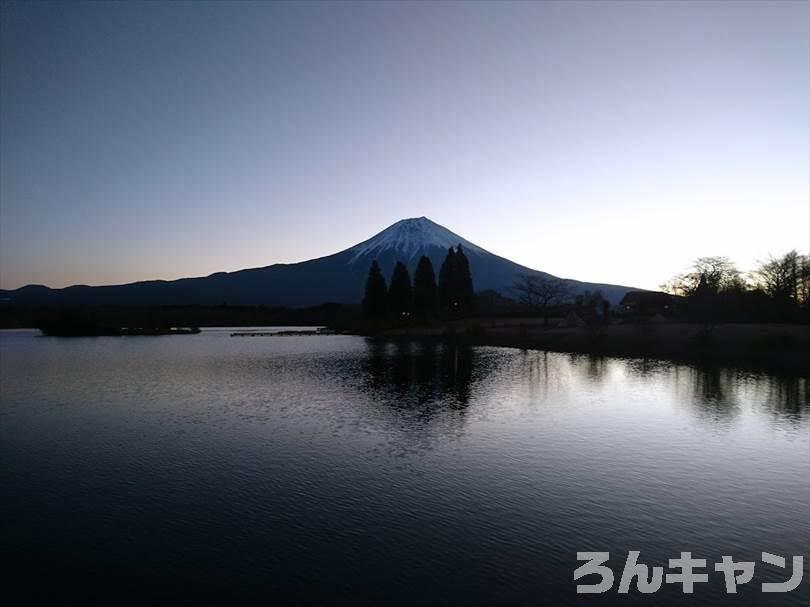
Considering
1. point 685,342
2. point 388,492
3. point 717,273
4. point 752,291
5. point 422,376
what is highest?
point 717,273

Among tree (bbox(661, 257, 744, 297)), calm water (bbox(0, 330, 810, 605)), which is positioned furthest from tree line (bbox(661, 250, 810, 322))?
calm water (bbox(0, 330, 810, 605))

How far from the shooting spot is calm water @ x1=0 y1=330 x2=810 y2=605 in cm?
769

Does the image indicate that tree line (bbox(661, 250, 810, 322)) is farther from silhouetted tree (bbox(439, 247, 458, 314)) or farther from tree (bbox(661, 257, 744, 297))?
silhouetted tree (bbox(439, 247, 458, 314))

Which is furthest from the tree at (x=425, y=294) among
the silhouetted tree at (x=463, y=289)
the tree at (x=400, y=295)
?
the silhouetted tree at (x=463, y=289)

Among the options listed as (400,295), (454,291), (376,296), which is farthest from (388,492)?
(376,296)

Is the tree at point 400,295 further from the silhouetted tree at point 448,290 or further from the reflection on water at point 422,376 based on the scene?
the reflection on water at point 422,376

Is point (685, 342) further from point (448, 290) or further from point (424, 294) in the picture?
point (424, 294)

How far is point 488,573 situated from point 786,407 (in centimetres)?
2041

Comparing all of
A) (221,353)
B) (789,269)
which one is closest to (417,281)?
(221,353)

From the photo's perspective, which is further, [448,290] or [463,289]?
[448,290]

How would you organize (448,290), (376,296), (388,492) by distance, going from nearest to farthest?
(388,492), (448,290), (376,296)

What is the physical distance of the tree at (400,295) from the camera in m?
88.1

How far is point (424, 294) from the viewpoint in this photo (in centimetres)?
8544

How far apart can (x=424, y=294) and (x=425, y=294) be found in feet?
0.59
